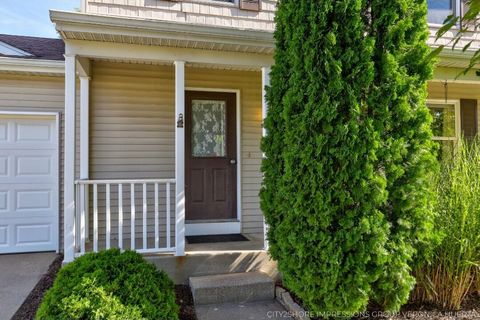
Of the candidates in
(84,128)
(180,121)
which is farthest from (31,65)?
(180,121)

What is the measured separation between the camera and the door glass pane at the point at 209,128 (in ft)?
15.6

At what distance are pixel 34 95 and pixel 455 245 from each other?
17.4 feet

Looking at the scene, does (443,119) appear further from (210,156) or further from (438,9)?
(210,156)

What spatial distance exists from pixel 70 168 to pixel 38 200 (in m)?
1.94

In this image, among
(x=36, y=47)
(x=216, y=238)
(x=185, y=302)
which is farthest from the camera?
(x=36, y=47)

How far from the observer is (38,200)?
481cm

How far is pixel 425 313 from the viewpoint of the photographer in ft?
9.36

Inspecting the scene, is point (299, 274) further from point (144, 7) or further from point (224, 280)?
point (144, 7)

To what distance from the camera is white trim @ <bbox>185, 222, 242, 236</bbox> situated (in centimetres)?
457

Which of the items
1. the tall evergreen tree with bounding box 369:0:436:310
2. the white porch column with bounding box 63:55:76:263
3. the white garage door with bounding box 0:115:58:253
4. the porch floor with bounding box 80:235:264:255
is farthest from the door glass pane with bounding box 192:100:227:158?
the tall evergreen tree with bounding box 369:0:436:310

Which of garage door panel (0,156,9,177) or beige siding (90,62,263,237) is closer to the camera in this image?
beige siding (90,62,263,237)

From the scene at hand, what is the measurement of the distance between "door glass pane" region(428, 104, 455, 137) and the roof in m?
5.99

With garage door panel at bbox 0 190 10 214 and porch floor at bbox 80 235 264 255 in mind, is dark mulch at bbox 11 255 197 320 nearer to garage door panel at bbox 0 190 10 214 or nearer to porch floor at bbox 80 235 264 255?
porch floor at bbox 80 235 264 255

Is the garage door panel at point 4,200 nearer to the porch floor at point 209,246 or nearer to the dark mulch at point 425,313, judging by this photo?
the porch floor at point 209,246
